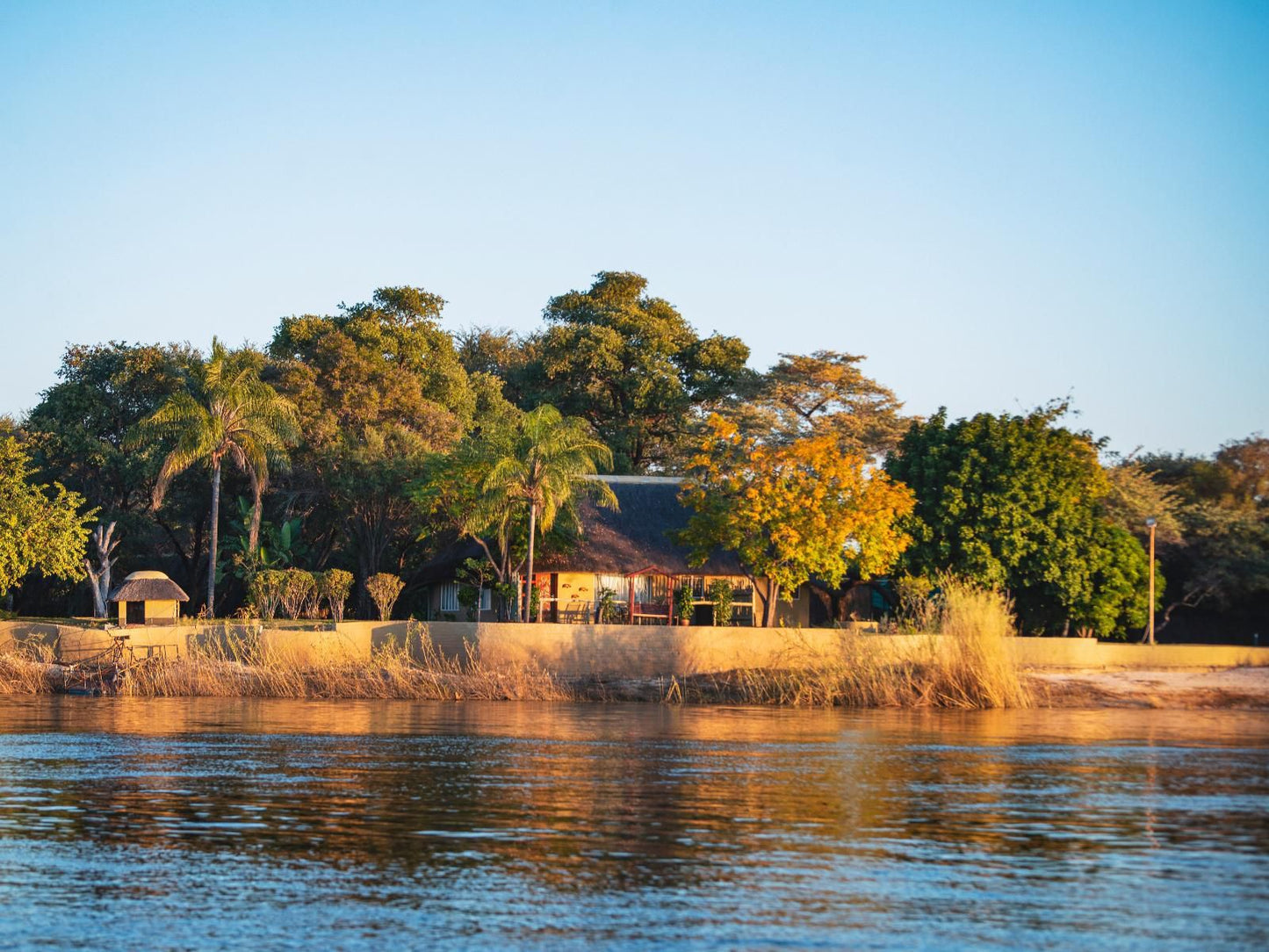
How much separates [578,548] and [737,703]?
10.5 metres

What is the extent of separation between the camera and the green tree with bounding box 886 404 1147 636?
41.4 metres

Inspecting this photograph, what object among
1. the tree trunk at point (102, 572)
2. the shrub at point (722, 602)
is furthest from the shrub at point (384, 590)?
the shrub at point (722, 602)

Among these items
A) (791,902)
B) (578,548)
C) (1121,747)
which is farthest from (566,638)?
(791,902)

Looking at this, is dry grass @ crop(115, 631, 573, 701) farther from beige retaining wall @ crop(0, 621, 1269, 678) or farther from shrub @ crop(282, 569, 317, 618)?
shrub @ crop(282, 569, 317, 618)

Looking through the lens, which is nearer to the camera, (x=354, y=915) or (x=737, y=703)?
(x=354, y=915)

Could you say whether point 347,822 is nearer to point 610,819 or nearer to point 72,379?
point 610,819

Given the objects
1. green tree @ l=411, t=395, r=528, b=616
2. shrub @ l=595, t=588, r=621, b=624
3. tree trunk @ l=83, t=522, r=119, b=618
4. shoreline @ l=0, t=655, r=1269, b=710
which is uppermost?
green tree @ l=411, t=395, r=528, b=616

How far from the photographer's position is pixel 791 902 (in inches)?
494

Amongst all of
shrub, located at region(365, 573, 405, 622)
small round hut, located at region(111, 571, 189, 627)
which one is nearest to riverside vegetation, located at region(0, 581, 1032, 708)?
small round hut, located at region(111, 571, 189, 627)

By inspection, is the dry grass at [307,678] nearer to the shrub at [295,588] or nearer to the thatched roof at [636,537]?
the shrub at [295,588]

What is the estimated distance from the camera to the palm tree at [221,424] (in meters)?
45.6

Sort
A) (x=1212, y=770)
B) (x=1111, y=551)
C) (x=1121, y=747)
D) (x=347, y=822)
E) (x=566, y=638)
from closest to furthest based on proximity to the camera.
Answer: (x=347, y=822), (x=1212, y=770), (x=1121, y=747), (x=566, y=638), (x=1111, y=551)

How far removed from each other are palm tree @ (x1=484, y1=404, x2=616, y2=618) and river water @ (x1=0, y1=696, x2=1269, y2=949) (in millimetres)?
13473

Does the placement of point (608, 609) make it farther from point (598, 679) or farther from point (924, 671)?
point (924, 671)
